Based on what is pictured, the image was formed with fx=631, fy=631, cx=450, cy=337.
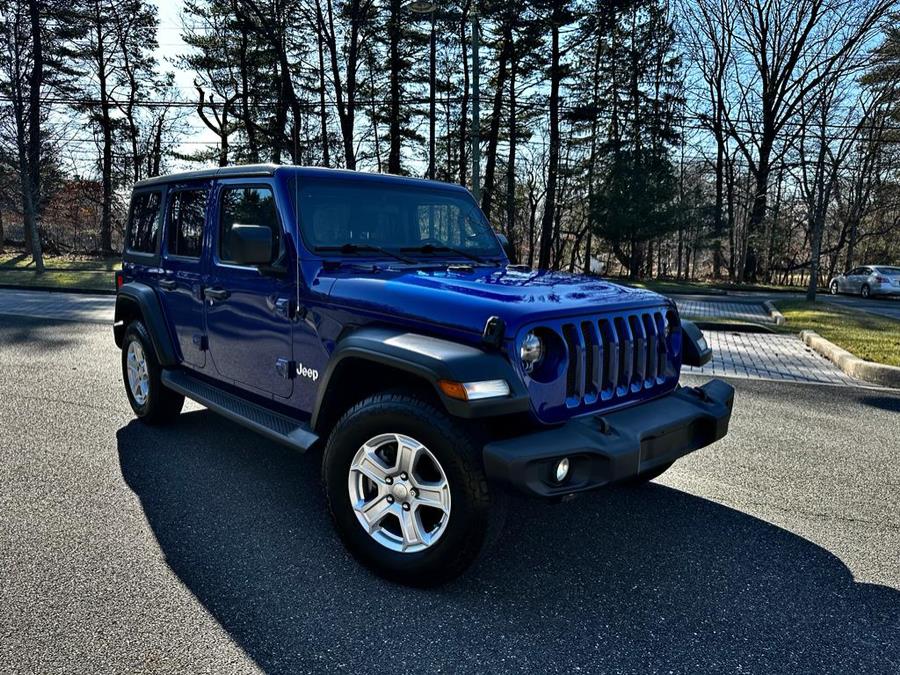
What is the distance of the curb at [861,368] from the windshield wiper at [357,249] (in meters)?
6.22

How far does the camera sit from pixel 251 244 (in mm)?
3342

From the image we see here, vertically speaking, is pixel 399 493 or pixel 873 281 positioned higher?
pixel 873 281

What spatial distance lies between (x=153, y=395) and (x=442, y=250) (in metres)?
2.61

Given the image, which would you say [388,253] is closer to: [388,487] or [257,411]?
[257,411]

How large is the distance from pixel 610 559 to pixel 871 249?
1534 inches

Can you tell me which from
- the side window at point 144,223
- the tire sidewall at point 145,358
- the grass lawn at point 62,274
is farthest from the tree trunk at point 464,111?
→ the tire sidewall at point 145,358

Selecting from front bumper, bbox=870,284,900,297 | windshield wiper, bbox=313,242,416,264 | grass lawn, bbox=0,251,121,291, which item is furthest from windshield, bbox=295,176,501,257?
front bumper, bbox=870,284,900,297

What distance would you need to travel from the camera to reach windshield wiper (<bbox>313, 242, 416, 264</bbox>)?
→ 3.55 m

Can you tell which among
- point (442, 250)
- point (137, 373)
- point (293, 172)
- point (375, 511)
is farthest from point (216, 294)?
point (375, 511)

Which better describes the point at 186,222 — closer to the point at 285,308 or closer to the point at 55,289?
the point at 285,308

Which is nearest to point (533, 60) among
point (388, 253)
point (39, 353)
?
point (39, 353)

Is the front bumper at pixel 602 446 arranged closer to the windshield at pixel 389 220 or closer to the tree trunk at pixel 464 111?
the windshield at pixel 389 220

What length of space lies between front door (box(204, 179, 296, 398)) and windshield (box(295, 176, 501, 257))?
22 cm

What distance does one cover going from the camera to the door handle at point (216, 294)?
3.93m
